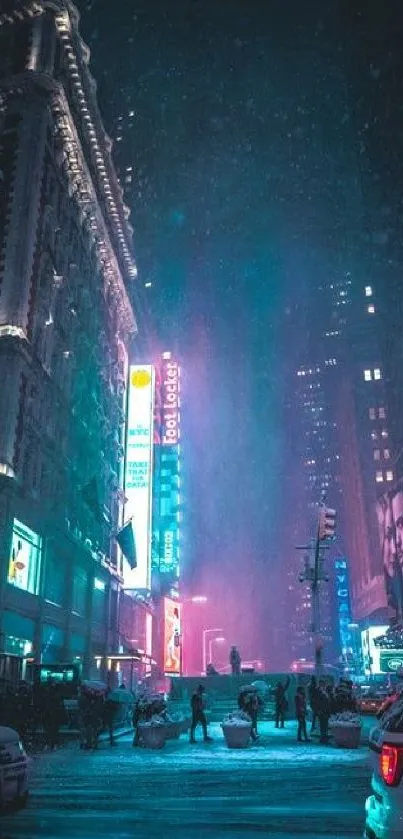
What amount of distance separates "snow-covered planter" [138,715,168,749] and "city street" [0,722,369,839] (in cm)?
142

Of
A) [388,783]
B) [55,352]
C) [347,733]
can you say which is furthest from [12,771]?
[55,352]

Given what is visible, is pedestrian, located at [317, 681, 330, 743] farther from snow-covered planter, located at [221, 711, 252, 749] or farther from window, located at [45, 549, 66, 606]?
window, located at [45, 549, 66, 606]

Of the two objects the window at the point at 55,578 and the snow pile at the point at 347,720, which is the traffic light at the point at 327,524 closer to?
the snow pile at the point at 347,720

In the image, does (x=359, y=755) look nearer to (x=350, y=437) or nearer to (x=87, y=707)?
(x=87, y=707)

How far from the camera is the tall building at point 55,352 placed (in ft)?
109

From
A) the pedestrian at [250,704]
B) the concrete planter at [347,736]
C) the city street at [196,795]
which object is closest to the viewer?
the city street at [196,795]

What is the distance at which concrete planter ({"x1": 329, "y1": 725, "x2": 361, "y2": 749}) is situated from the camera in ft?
59.6

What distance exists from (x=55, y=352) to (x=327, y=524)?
25.9 metres

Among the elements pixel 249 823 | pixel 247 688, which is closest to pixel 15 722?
pixel 247 688

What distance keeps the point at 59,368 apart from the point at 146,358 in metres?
45.2

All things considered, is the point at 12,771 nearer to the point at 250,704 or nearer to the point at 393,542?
the point at 250,704

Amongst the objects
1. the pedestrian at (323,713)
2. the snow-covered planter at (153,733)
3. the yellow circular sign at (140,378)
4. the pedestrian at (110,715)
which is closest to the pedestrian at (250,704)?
the pedestrian at (323,713)

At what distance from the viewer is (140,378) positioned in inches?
2537

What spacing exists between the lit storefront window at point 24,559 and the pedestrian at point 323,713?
15.8m
